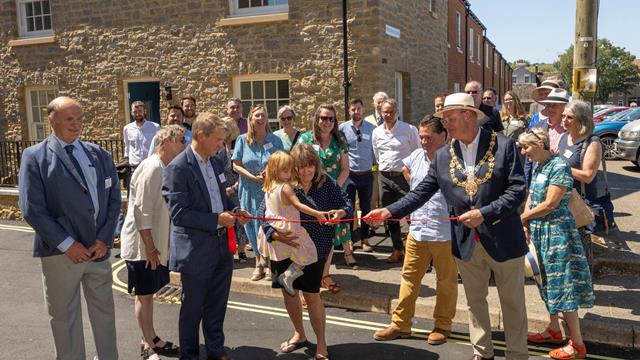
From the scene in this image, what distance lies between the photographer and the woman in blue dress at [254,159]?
6508mm

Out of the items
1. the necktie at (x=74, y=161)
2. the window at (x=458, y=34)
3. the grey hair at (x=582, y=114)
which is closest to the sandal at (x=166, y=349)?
the necktie at (x=74, y=161)

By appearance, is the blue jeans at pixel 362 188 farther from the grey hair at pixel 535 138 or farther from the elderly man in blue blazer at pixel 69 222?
the elderly man in blue blazer at pixel 69 222

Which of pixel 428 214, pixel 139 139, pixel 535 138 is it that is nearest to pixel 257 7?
pixel 139 139

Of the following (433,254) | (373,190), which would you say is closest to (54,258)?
(433,254)

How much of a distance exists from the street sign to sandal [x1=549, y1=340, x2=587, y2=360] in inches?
147

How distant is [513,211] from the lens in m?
3.89

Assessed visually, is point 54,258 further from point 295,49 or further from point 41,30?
point 41,30

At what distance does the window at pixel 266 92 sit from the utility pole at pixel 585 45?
5.91m

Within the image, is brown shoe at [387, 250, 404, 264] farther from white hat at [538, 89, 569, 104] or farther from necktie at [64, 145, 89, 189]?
necktie at [64, 145, 89, 189]

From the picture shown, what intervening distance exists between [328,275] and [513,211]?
9.63 feet

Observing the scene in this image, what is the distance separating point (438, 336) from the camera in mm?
4953

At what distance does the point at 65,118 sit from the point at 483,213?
3.10 metres

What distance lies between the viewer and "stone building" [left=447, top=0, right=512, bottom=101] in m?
19.6

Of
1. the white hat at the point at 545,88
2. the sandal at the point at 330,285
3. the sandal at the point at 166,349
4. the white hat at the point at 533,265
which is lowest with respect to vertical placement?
the sandal at the point at 166,349
